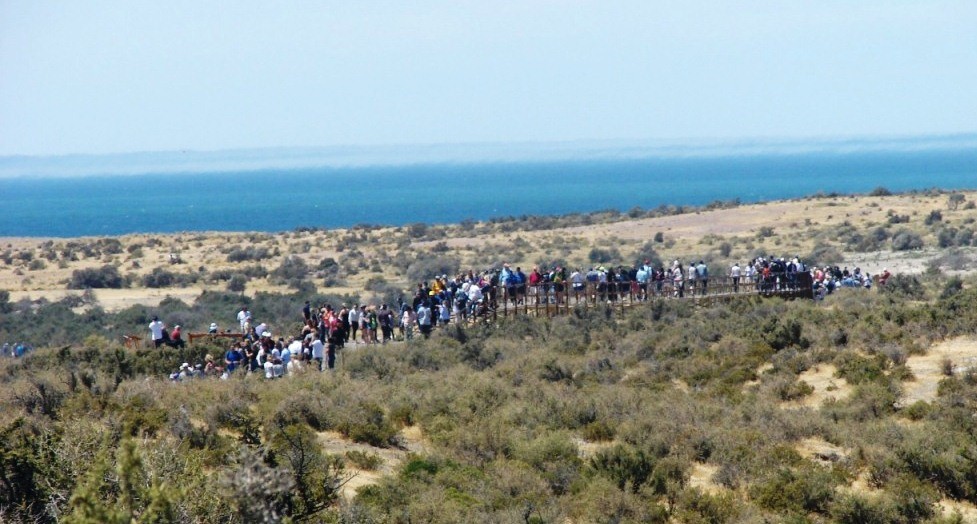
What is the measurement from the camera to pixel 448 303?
97.2 ft

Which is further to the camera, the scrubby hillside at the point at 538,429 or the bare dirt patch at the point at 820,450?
the bare dirt patch at the point at 820,450

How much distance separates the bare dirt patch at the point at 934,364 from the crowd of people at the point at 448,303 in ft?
27.3

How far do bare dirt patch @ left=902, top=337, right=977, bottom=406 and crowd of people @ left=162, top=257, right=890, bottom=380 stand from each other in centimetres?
832

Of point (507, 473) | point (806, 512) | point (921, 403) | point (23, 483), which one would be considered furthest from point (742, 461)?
point (23, 483)

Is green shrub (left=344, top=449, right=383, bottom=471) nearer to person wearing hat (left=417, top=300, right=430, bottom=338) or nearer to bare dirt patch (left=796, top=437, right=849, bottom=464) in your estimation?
bare dirt patch (left=796, top=437, right=849, bottom=464)

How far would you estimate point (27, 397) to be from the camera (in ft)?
58.6

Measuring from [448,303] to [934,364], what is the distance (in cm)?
1210

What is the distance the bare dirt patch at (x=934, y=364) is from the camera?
66.2 ft

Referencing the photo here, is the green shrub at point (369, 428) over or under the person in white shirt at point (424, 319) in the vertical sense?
over

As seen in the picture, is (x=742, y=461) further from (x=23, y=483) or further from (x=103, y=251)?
(x=103, y=251)

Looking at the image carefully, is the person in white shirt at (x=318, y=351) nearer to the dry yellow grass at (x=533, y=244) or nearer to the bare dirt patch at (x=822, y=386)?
the bare dirt patch at (x=822, y=386)

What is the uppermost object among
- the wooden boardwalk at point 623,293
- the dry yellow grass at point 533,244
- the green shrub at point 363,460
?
the green shrub at point 363,460

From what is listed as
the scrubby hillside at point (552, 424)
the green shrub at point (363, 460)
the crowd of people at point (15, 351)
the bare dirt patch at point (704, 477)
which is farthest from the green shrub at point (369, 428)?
the crowd of people at point (15, 351)

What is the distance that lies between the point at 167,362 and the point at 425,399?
7.82 m
